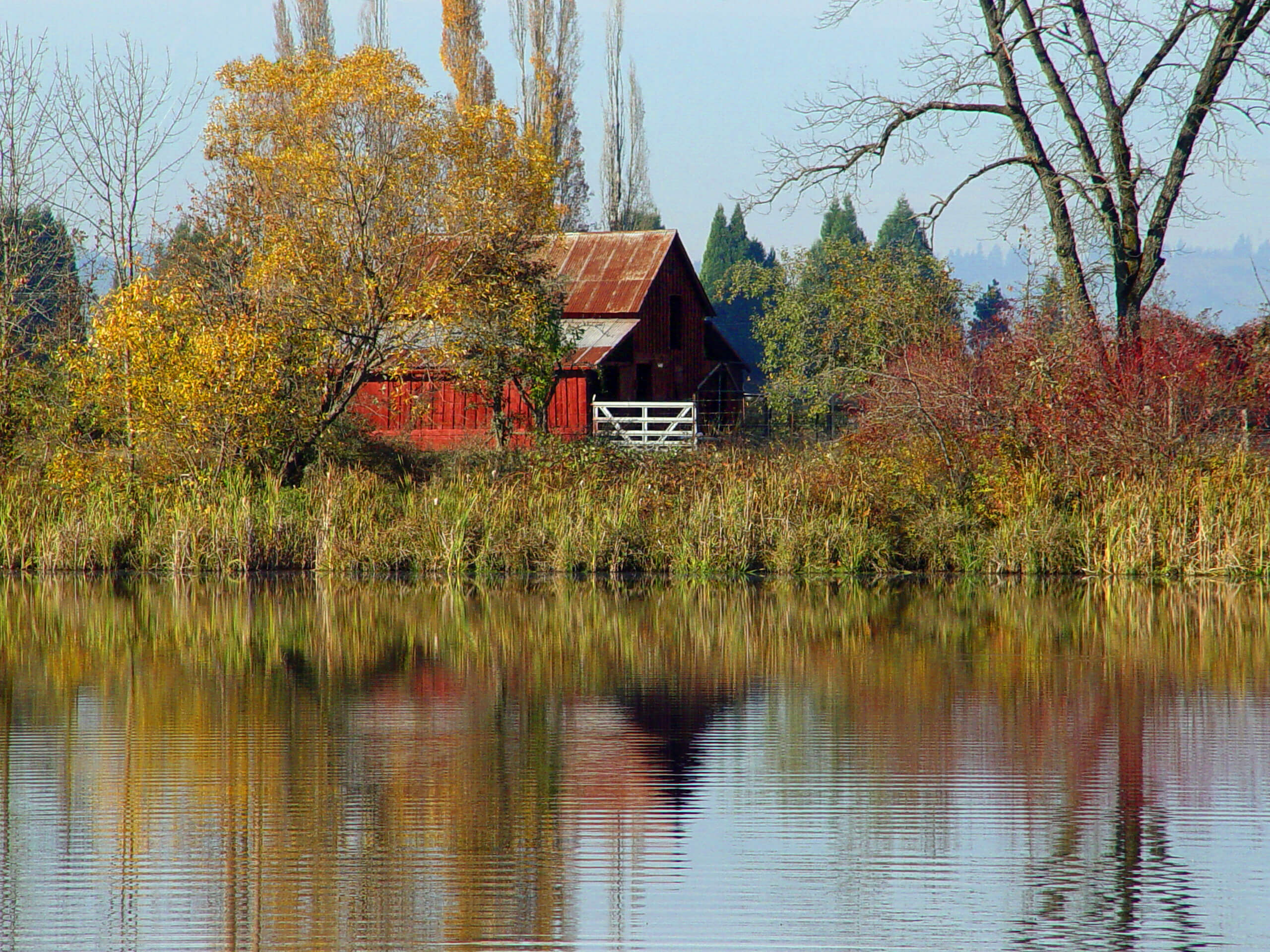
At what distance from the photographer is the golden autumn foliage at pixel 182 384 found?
1794 cm

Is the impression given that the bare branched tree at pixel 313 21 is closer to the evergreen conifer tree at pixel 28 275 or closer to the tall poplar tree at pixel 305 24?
the tall poplar tree at pixel 305 24

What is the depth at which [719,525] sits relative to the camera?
650 inches

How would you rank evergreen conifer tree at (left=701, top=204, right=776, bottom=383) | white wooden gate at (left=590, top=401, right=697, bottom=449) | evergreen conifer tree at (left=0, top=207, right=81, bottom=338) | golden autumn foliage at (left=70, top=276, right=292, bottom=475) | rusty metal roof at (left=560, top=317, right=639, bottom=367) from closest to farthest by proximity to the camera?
golden autumn foliage at (left=70, top=276, right=292, bottom=475), evergreen conifer tree at (left=0, top=207, right=81, bottom=338), white wooden gate at (left=590, top=401, right=697, bottom=449), rusty metal roof at (left=560, top=317, right=639, bottom=367), evergreen conifer tree at (left=701, top=204, right=776, bottom=383)

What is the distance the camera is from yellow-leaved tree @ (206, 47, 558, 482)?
20.2 m

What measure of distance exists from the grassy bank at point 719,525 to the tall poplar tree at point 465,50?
31.2 m

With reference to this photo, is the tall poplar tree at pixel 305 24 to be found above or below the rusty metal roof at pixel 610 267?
above

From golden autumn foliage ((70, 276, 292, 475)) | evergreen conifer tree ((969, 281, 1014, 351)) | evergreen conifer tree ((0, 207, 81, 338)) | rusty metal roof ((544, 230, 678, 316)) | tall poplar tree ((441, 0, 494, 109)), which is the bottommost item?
golden autumn foliage ((70, 276, 292, 475))

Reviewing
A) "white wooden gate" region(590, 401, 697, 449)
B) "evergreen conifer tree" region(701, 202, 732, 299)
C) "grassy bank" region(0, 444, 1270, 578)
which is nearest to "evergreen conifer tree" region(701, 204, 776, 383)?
"evergreen conifer tree" region(701, 202, 732, 299)

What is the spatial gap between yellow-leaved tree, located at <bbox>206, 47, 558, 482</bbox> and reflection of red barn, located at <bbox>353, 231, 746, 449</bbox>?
5031mm

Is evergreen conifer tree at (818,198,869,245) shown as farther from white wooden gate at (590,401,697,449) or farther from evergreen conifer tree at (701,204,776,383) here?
white wooden gate at (590,401,697,449)

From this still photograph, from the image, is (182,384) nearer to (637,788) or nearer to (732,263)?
(637,788)

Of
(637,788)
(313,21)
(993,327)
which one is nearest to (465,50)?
(313,21)

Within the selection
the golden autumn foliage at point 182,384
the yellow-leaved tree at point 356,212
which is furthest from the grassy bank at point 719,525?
the yellow-leaved tree at point 356,212

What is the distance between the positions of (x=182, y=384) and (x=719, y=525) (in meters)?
7.04
